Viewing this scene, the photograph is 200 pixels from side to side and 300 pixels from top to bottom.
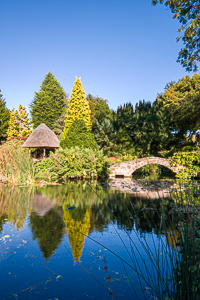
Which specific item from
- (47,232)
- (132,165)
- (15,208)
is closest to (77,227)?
(47,232)

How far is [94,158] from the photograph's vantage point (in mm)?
12938

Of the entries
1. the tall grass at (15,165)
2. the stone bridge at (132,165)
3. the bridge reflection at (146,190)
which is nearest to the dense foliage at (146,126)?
the stone bridge at (132,165)

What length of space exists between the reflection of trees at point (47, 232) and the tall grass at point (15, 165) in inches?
189

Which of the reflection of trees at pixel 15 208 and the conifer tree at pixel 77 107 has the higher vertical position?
the conifer tree at pixel 77 107

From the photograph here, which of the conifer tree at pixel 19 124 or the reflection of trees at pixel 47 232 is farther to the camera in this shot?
the conifer tree at pixel 19 124

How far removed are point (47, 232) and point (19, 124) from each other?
28841 millimetres

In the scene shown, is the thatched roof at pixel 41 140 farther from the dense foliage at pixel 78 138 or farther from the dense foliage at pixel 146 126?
the dense foliage at pixel 146 126

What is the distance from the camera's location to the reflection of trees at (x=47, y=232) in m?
3.18

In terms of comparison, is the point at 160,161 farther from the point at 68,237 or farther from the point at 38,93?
the point at 38,93

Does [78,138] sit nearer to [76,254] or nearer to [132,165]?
[132,165]

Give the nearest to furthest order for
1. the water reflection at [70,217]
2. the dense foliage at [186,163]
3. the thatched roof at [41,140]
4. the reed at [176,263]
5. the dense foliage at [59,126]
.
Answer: the reed at [176,263] → the water reflection at [70,217] → the dense foliage at [186,163] → the thatched roof at [41,140] → the dense foliage at [59,126]

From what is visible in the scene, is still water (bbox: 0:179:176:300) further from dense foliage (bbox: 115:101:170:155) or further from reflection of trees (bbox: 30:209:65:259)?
dense foliage (bbox: 115:101:170:155)

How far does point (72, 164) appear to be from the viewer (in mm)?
12836

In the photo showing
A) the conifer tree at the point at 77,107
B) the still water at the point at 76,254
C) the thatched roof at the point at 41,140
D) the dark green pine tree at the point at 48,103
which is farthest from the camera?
the dark green pine tree at the point at 48,103
